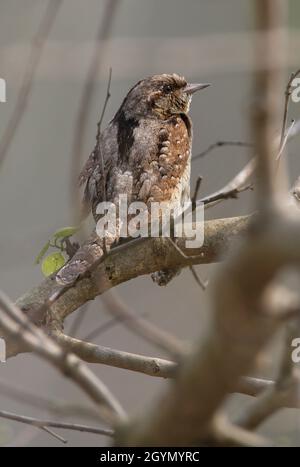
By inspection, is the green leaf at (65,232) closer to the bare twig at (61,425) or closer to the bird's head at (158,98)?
the bare twig at (61,425)

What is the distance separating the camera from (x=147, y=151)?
422 cm

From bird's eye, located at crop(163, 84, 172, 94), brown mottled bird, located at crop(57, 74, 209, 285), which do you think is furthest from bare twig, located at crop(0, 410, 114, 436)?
bird's eye, located at crop(163, 84, 172, 94)

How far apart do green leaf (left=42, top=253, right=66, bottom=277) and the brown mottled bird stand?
0.20 m

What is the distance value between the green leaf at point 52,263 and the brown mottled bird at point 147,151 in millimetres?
195

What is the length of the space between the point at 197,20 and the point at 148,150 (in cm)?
482

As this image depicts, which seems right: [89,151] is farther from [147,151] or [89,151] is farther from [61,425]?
[61,425]

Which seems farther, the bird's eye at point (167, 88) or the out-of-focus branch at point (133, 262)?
the bird's eye at point (167, 88)

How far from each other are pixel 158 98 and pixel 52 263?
1510 mm

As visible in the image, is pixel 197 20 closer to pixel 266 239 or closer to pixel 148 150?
pixel 148 150

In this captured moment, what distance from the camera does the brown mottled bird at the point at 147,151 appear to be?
4.07 meters

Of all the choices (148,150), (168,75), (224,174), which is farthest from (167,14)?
(148,150)

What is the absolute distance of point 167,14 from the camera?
28.7 ft

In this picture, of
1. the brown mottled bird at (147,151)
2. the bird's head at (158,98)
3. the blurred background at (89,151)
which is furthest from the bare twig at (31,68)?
the blurred background at (89,151)

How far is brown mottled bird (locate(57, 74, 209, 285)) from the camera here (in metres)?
4.07
